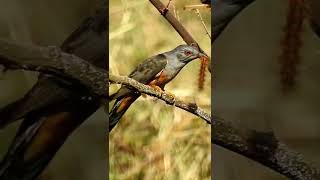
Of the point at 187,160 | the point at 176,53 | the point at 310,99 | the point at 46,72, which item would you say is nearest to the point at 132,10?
the point at 176,53

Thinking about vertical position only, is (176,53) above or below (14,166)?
above

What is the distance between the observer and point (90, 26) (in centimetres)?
231

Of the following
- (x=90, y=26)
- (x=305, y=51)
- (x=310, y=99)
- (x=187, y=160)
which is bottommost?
(x=187, y=160)

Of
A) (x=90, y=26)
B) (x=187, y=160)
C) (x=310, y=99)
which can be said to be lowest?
(x=187, y=160)

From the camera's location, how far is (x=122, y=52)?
2344mm

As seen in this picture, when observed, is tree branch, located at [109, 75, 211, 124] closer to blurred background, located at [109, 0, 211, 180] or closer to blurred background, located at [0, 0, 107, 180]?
blurred background, located at [109, 0, 211, 180]

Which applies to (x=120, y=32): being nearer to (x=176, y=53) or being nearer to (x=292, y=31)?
(x=176, y=53)

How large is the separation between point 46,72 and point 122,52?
0.31 m

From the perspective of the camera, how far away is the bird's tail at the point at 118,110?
2.35 m

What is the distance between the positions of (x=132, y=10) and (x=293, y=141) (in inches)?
32.9

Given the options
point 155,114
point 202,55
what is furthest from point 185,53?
point 155,114

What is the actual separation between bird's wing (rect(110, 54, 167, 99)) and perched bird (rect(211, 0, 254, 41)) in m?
0.23

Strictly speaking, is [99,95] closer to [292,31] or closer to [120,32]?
[120,32]

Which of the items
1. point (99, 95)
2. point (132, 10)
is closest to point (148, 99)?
point (99, 95)
